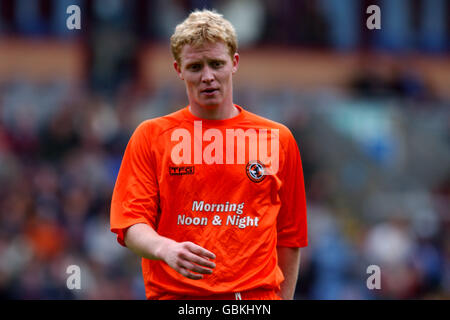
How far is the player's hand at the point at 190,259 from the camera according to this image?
11.8ft

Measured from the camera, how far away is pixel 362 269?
37.3 feet

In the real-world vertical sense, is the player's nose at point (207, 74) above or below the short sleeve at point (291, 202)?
above

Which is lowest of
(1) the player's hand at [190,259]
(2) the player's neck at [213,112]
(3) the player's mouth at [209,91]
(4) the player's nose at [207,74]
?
(1) the player's hand at [190,259]

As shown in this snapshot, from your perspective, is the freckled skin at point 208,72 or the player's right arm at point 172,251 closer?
the player's right arm at point 172,251

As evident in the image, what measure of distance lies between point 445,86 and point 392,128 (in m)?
5.66

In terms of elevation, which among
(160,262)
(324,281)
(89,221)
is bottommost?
(324,281)

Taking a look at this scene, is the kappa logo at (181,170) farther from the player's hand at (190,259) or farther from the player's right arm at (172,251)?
the player's hand at (190,259)

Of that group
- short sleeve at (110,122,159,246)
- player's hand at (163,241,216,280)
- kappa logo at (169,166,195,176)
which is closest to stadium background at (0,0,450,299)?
short sleeve at (110,122,159,246)

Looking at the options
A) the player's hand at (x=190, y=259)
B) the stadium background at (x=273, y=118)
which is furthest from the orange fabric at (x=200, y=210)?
the stadium background at (x=273, y=118)

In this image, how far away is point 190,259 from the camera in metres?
3.61

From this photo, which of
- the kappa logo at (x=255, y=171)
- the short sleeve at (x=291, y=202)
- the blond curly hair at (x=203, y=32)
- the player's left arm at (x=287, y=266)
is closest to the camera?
the blond curly hair at (x=203, y=32)

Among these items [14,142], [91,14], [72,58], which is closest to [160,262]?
[14,142]

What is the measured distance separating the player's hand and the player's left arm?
0.98 meters
